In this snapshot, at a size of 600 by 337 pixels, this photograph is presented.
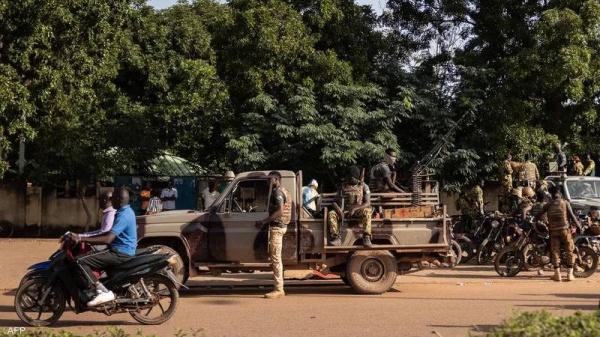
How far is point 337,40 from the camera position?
Result: 2278 cm

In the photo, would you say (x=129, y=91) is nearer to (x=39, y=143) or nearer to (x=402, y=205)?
(x=39, y=143)

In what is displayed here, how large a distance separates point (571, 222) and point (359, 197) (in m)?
4.57

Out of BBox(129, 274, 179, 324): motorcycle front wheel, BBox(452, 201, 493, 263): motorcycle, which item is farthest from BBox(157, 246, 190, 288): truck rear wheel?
BBox(452, 201, 493, 263): motorcycle

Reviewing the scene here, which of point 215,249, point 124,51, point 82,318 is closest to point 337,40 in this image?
point 124,51

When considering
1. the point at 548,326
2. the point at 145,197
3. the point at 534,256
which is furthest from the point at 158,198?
the point at 548,326

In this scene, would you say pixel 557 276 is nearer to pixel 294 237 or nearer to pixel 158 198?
pixel 294 237

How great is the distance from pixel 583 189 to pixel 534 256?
14.2ft

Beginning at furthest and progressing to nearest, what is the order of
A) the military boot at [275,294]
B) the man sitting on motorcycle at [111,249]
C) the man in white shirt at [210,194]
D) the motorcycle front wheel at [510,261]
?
the man in white shirt at [210,194] → the motorcycle front wheel at [510,261] → the military boot at [275,294] → the man sitting on motorcycle at [111,249]

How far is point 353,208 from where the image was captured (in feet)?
37.5

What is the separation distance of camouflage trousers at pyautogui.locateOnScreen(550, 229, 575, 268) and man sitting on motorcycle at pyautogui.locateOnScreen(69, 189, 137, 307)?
7.45 meters

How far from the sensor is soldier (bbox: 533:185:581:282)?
42.1 ft

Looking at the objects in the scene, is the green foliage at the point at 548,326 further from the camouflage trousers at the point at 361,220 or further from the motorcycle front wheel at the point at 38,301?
the camouflage trousers at the point at 361,220

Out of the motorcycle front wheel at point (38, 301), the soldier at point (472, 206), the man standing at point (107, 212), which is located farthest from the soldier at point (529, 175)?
the motorcycle front wheel at point (38, 301)

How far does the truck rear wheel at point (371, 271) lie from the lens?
38.0ft
